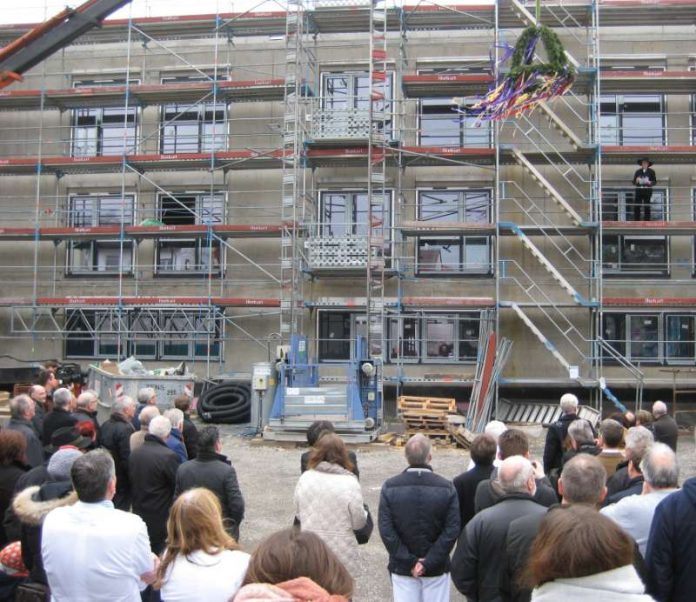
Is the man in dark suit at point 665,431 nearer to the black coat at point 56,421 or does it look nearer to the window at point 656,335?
the black coat at point 56,421

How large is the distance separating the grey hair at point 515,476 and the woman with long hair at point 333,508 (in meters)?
1.08

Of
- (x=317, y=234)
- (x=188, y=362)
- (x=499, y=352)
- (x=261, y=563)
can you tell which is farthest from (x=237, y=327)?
(x=261, y=563)

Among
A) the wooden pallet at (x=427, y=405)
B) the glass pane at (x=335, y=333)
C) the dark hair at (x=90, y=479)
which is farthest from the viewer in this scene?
the glass pane at (x=335, y=333)

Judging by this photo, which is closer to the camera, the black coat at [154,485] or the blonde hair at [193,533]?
the blonde hair at [193,533]

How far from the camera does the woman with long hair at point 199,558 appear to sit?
10.3ft

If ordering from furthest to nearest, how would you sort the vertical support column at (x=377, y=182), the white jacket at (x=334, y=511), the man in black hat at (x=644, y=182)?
the man in black hat at (x=644, y=182), the vertical support column at (x=377, y=182), the white jacket at (x=334, y=511)

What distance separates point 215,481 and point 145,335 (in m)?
16.5

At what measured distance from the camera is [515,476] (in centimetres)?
424

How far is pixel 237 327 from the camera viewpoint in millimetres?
20141

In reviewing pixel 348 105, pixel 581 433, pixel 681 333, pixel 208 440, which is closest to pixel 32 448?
pixel 208 440

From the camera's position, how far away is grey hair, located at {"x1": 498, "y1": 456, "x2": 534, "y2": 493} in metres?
4.24

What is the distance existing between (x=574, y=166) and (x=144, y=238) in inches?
468

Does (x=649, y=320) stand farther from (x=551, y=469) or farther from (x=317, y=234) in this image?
(x=551, y=469)

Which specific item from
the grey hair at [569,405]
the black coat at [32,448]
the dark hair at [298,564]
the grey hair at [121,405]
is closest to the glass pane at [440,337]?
the grey hair at [569,405]
